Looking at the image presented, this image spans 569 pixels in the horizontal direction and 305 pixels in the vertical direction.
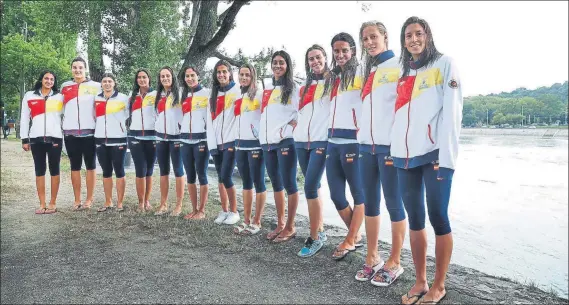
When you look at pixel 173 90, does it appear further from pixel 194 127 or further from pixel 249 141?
pixel 249 141

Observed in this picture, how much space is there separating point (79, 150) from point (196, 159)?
1.81 m

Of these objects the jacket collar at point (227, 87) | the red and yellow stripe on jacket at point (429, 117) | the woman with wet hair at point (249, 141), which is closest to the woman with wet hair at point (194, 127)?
the jacket collar at point (227, 87)

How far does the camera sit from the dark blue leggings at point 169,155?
5.60 m

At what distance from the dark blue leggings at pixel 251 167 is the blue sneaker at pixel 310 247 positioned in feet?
3.16

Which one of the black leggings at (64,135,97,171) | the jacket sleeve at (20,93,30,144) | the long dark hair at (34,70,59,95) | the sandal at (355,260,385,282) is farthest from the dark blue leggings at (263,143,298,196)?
the jacket sleeve at (20,93,30,144)

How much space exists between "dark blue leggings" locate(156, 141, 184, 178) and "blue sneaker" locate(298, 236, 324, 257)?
87.3 inches

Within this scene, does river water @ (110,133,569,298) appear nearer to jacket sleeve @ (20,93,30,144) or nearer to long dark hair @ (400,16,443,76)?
long dark hair @ (400,16,443,76)

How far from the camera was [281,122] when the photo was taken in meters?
4.39

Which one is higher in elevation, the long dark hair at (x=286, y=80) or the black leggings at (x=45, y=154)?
the long dark hair at (x=286, y=80)

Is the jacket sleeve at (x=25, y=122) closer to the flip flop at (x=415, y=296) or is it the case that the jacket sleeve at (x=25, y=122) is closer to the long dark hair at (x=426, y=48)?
the long dark hair at (x=426, y=48)

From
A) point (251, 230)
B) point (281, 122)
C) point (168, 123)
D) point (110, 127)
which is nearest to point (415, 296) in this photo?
point (281, 122)

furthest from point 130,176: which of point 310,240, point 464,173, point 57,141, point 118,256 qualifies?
point 464,173

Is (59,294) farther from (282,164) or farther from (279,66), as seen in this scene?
(279,66)

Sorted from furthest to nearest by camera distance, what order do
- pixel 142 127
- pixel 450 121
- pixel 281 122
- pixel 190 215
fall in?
pixel 142 127
pixel 190 215
pixel 281 122
pixel 450 121
